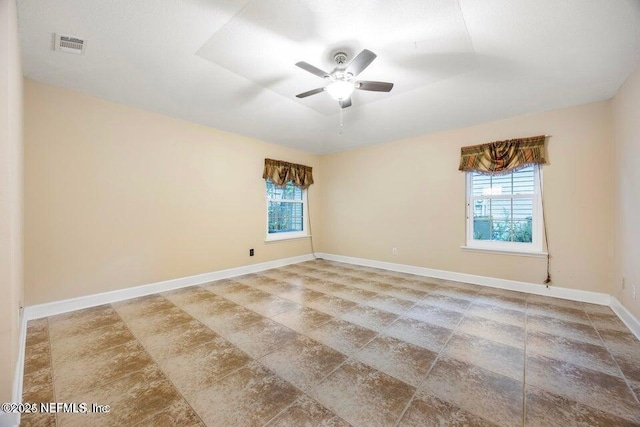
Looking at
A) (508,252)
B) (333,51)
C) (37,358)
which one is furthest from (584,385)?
(37,358)

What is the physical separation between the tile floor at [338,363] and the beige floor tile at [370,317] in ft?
0.07

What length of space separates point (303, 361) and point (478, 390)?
116 cm

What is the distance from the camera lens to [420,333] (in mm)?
2332

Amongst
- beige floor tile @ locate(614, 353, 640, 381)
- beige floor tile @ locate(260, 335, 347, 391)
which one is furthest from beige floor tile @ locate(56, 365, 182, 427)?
beige floor tile @ locate(614, 353, 640, 381)

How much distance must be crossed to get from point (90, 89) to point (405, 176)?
4.64m

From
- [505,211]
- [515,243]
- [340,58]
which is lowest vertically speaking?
[515,243]

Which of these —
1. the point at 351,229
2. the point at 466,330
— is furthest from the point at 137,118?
the point at 466,330

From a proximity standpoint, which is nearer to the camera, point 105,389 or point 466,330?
point 105,389

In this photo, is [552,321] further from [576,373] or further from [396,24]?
[396,24]

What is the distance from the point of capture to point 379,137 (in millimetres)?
4676

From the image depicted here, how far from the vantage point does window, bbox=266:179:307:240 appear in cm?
515

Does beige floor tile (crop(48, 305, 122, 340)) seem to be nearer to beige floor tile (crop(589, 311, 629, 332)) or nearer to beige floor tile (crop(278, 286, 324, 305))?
beige floor tile (crop(278, 286, 324, 305))

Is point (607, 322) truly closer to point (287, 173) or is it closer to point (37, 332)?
point (287, 173)

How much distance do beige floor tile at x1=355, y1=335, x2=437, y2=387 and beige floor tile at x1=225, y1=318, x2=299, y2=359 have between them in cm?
68
